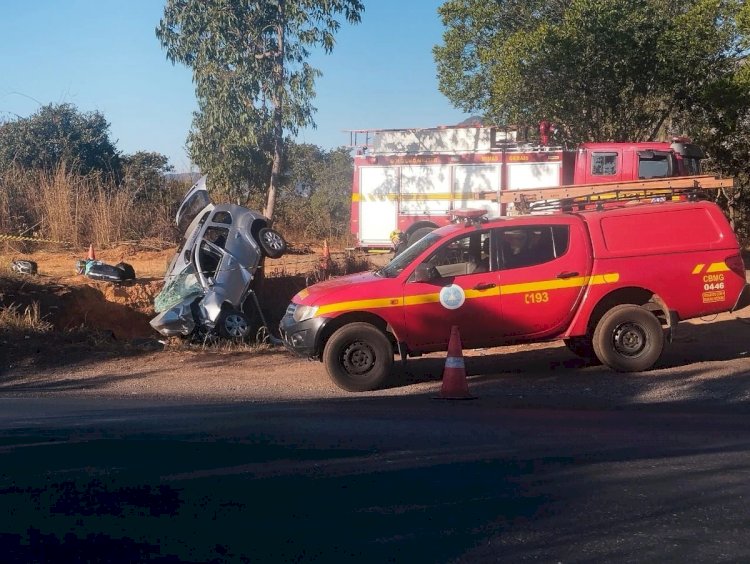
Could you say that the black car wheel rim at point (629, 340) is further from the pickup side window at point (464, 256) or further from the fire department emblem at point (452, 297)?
the fire department emblem at point (452, 297)

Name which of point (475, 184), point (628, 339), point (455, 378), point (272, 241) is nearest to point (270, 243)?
point (272, 241)

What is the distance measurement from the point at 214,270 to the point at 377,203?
9007mm

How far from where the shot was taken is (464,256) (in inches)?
421

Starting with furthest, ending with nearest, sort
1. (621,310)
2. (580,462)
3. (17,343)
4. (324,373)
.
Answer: (17,343)
(324,373)
(621,310)
(580,462)

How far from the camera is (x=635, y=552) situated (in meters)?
4.85

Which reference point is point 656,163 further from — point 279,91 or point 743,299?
point 743,299

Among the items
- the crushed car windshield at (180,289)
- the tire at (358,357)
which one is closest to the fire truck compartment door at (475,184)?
the crushed car windshield at (180,289)

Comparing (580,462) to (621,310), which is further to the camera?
(621,310)

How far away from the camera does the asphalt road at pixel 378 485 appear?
499cm

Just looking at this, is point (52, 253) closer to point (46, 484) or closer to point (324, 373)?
point (324, 373)

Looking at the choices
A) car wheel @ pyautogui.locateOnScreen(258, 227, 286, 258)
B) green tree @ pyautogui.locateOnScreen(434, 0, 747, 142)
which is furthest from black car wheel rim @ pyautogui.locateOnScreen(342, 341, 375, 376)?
green tree @ pyautogui.locateOnScreen(434, 0, 747, 142)

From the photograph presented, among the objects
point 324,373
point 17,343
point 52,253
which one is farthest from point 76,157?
point 324,373

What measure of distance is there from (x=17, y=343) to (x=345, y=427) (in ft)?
23.9

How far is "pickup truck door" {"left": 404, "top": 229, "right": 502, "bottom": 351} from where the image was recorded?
10.4 metres
